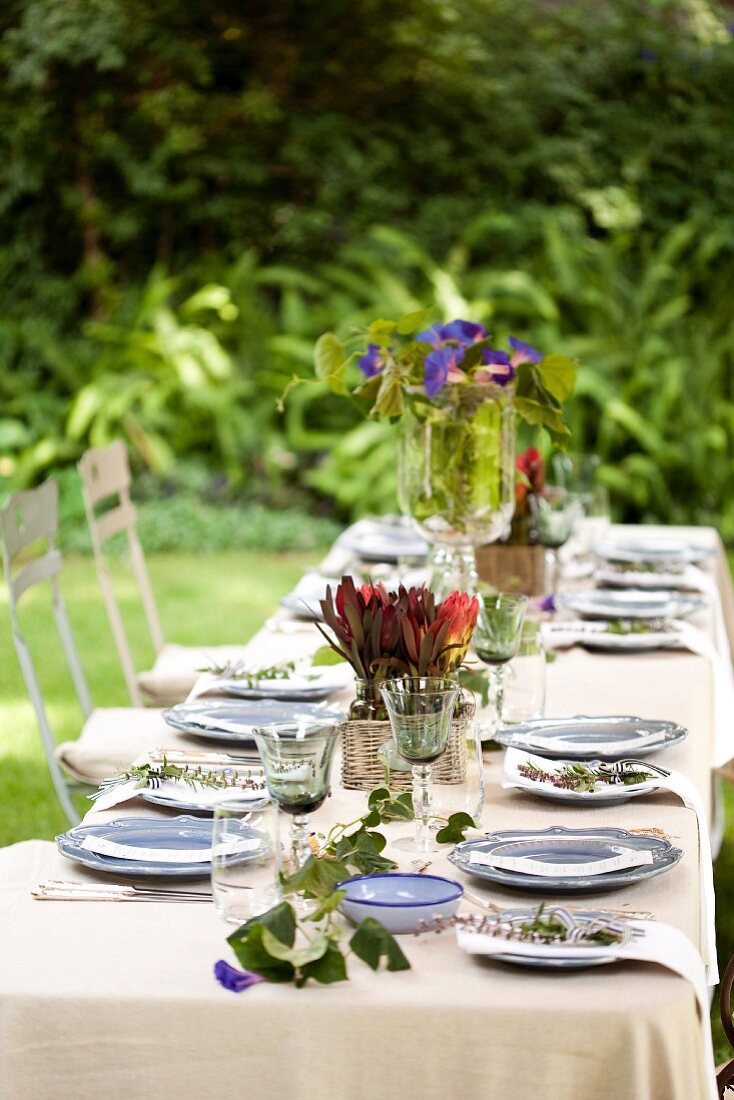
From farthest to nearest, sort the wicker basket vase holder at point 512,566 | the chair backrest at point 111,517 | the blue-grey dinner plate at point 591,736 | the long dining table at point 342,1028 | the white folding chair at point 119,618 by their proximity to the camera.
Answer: the chair backrest at point 111,517 → the white folding chair at point 119,618 → the wicker basket vase holder at point 512,566 → the blue-grey dinner plate at point 591,736 → the long dining table at point 342,1028

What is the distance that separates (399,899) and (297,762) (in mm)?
172

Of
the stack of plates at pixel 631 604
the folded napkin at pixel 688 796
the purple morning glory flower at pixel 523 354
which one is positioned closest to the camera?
the folded napkin at pixel 688 796

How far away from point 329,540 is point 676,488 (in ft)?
6.09

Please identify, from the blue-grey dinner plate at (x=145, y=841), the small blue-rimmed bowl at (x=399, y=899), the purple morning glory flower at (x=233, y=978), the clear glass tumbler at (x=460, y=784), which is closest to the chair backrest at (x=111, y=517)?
the blue-grey dinner plate at (x=145, y=841)

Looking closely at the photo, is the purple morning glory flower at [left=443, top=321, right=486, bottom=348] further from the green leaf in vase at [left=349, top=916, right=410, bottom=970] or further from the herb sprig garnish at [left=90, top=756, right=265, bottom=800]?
the green leaf in vase at [left=349, top=916, right=410, bottom=970]

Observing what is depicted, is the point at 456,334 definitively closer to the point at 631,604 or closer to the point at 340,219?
the point at 631,604

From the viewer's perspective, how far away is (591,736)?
2.18 m

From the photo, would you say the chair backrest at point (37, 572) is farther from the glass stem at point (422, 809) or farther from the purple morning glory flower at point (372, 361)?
the glass stem at point (422, 809)

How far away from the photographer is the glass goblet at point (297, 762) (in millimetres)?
1479

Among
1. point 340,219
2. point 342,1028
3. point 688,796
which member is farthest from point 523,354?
point 340,219

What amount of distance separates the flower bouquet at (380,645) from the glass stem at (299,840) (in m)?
0.40

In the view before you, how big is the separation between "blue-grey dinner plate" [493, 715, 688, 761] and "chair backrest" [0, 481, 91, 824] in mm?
1125

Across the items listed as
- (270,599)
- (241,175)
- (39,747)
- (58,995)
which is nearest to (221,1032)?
(58,995)

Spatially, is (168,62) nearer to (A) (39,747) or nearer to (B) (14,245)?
(B) (14,245)
